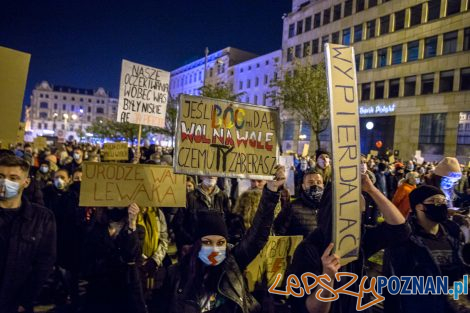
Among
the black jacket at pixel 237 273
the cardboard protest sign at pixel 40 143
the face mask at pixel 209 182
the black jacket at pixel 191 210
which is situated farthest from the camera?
the cardboard protest sign at pixel 40 143

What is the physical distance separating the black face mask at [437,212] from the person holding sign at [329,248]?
0.67 metres

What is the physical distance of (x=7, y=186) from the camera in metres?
3.15

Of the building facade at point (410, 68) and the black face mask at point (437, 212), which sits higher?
the building facade at point (410, 68)

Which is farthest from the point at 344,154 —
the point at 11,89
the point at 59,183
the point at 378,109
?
the point at 378,109

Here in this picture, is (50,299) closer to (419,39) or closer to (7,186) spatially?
(7,186)

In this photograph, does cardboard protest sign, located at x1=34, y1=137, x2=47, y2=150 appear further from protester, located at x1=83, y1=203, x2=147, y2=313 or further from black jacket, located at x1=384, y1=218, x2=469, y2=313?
black jacket, located at x1=384, y1=218, x2=469, y2=313

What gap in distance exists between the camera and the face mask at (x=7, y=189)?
314 centimetres

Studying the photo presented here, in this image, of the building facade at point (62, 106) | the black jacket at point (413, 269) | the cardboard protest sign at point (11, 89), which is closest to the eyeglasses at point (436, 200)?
the black jacket at point (413, 269)

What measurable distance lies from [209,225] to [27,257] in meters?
1.49

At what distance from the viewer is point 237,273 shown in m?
3.00

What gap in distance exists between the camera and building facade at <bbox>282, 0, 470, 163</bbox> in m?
30.3

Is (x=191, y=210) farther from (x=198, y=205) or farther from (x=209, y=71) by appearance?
(x=209, y=71)

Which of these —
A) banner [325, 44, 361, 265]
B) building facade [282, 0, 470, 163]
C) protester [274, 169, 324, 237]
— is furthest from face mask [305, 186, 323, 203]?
building facade [282, 0, 470, 163]

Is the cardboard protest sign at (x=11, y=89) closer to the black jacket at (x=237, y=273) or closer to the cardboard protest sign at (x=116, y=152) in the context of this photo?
the black jacket at (x=237, y=273)
